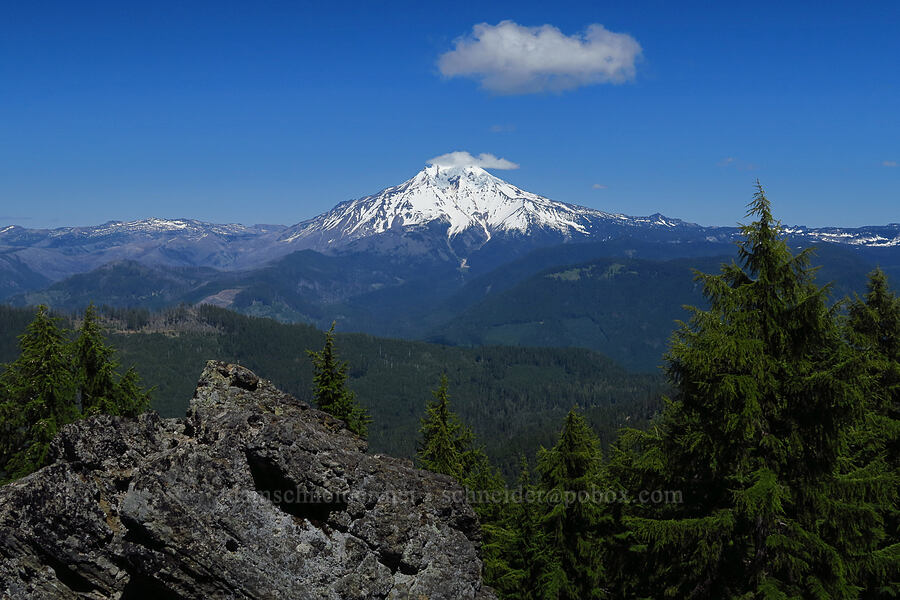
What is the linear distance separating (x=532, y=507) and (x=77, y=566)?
1932 cm

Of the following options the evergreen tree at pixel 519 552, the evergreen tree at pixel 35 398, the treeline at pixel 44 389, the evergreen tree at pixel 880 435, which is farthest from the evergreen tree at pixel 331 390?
the evergreen tree at pixel 880 435

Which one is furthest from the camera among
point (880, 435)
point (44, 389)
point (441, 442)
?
point (441, 442)

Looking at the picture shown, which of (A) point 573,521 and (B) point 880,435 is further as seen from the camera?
(A) point 573,521

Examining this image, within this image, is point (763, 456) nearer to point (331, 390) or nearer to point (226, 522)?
point (226, 522)

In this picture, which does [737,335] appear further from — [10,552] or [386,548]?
[10,552]

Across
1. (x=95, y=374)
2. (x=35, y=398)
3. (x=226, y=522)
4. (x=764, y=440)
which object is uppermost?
(x=764, y=440)

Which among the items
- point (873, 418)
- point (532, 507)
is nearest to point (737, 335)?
point (873, 418)

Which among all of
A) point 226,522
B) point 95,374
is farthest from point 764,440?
point 95,374

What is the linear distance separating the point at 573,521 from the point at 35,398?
84.5 ft

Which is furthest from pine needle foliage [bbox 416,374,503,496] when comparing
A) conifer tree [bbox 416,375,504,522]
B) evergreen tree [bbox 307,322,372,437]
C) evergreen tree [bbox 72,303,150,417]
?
evergreen tree [bbox 72,303,150,417]

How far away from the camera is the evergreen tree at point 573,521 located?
72.4ft

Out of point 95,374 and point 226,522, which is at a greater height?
point 95,374

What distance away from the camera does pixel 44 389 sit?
82.8 feet

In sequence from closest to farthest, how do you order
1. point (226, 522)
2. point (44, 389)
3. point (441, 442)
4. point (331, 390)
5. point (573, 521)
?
point (226, 522) < point (573, 521) < point (44, 389) < point (441, 442) < point (331, 390)
